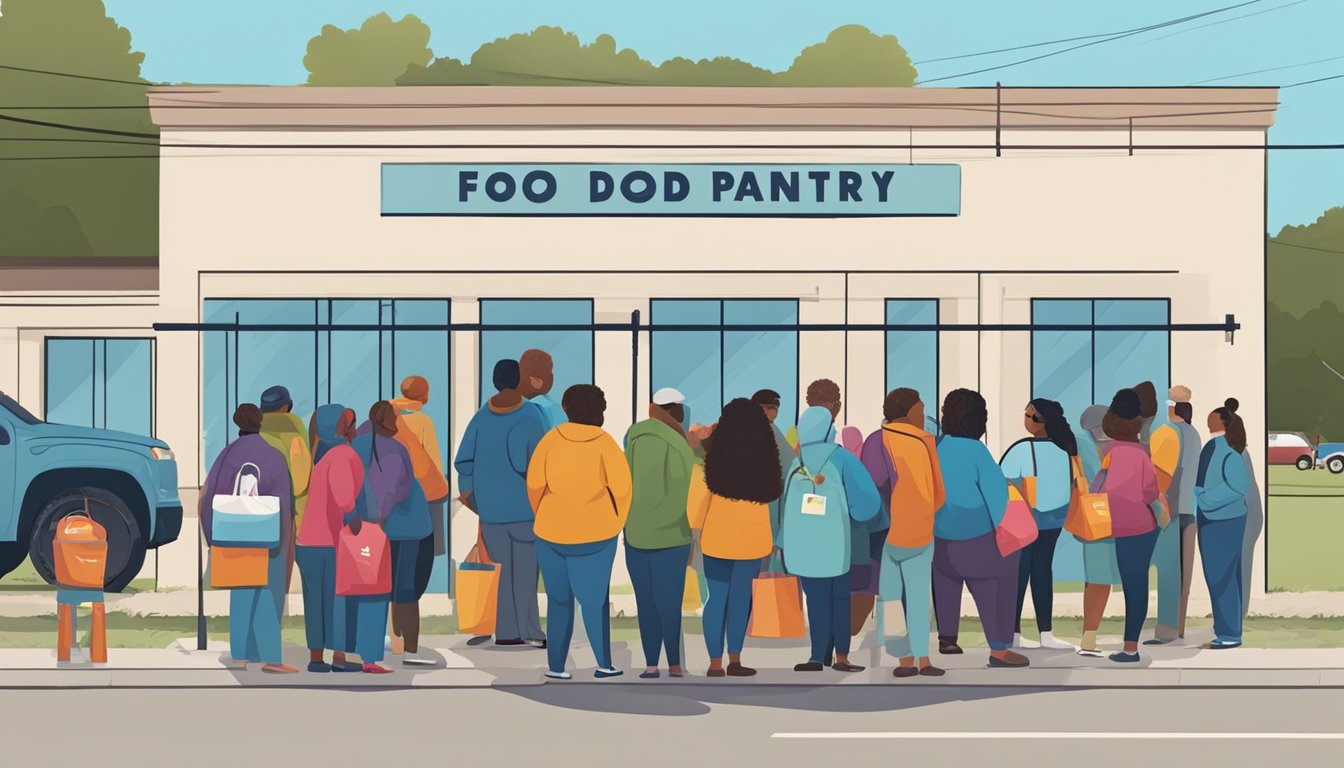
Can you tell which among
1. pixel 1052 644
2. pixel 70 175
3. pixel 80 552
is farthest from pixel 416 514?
pixel 70 175

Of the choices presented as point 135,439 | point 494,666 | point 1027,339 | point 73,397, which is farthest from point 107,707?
point 73,397

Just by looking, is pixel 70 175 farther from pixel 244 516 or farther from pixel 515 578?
pixel 244 516

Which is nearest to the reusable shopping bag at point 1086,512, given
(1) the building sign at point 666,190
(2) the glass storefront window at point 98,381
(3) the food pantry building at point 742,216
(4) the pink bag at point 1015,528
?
(4) the pink bag at point 1015,528

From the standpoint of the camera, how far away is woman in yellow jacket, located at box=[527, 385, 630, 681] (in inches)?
440

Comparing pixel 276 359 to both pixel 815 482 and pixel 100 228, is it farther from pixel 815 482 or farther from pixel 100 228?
pixel 100 228

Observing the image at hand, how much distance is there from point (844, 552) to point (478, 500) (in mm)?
2773

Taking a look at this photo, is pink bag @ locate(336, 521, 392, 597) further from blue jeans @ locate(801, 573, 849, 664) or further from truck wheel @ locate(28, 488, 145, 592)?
truck wheel @ locate(28, 488, 145, 592)

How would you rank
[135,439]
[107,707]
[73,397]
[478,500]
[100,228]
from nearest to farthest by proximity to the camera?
[107,707] → [478,500] → [135,439] → [73,397] → [100,228]

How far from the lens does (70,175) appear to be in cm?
6419

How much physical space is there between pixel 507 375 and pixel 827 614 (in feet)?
9.03

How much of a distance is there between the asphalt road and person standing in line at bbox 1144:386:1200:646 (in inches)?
80.3

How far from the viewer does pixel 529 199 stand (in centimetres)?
1705

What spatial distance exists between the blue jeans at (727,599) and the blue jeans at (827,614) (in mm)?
393

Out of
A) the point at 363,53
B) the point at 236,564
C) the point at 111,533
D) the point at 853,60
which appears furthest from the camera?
the point at 853,60
